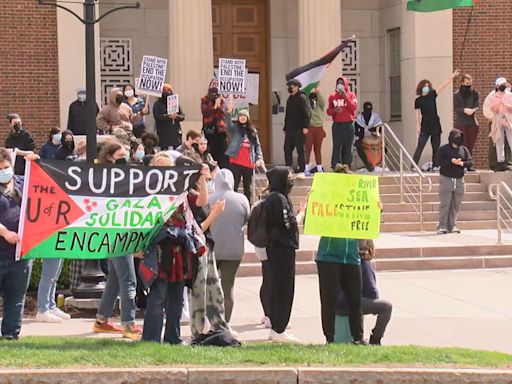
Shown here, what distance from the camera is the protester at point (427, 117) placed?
23812mm

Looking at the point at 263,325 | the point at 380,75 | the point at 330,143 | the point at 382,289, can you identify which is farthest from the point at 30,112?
the point at 263,325

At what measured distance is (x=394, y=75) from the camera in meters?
27.2

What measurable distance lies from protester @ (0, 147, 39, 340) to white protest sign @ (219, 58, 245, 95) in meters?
10.3

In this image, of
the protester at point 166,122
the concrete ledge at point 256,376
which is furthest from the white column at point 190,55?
the concrete ledge at point 256,376

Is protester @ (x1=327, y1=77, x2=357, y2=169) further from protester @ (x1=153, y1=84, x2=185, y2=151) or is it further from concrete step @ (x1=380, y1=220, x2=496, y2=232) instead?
protester @ (x1=153, y1=84, x2=185, y2=151)

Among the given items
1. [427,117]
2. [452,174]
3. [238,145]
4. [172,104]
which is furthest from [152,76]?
[427,117]

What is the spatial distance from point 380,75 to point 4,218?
17.9 meters

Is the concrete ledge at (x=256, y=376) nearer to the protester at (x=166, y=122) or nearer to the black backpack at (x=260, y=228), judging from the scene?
the black backpack at (x=260, y=228)

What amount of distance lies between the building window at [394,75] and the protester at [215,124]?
7.58m

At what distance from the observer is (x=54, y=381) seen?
30.0 ft

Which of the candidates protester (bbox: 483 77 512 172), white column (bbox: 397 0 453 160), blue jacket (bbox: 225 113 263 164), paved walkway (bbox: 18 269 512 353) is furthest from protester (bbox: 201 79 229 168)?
white column (bbox: 397 0 453 160)

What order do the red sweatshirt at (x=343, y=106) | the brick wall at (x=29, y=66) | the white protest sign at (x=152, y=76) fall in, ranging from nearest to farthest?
the white protest sign at (x=152, y=76), the red sweatshirt at (x=343, y=106), the brick wall at (x=29, y=66)

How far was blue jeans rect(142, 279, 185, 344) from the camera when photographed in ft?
34.5

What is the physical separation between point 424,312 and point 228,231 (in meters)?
3.07
